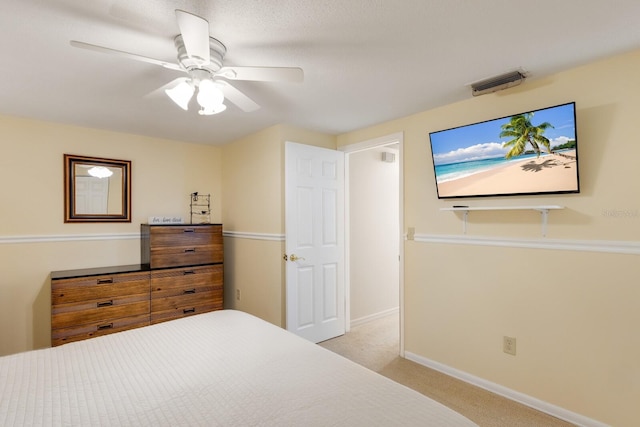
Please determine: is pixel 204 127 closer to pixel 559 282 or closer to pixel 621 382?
pixel 559 282

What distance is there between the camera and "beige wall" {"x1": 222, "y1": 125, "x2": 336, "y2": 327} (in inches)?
130

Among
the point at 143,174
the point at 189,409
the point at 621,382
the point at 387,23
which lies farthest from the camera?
the point at 143,174

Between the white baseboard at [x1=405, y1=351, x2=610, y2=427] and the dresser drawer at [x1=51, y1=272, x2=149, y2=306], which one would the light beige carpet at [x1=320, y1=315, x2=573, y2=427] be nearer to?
the white baseboard at [x1=405, y1=351, x2=610, y2=427]

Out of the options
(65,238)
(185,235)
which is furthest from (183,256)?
(65,238)

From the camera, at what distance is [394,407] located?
1.12m

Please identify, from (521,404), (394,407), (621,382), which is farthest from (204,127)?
(621,382)

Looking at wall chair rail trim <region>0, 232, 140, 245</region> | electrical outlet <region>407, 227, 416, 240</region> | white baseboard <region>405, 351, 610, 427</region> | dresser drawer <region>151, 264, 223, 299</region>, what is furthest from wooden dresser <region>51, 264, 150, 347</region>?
white baseboard <region>405, 351, 610, 427</region>

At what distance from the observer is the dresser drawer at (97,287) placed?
282cm

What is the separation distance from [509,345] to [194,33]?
9.17ft

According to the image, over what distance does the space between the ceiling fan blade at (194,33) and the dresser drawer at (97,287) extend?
2.50 meters

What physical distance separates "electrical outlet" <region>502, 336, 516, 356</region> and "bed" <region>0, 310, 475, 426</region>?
1.57 metres

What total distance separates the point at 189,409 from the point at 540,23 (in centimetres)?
229

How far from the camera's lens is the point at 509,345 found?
239cm

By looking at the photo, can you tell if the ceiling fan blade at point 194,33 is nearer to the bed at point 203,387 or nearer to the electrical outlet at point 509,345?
the bed at point 203,387
